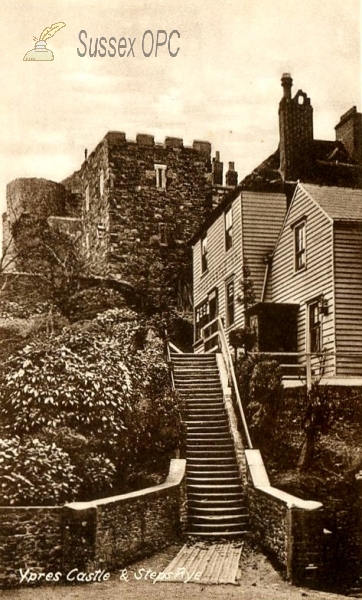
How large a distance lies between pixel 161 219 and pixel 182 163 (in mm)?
2446

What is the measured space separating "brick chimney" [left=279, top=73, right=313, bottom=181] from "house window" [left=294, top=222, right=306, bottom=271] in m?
3.29

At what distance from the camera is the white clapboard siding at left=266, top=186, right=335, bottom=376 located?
61.1 ft

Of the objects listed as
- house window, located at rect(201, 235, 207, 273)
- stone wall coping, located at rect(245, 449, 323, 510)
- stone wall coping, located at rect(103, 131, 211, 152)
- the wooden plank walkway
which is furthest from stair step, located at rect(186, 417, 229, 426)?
stone wall coping, located at rect(103, 131, 211, 152)

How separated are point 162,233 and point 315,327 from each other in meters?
12.3

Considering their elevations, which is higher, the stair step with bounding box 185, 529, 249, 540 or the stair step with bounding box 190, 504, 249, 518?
the stair step with bounding box 190, 504, 249, 518

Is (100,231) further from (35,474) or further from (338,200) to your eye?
(35,474)

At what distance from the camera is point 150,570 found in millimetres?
10773

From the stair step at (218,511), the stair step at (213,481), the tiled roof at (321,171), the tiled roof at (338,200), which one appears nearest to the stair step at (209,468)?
the stair step at (213,481)

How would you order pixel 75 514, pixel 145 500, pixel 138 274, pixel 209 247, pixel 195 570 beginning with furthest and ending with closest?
pixel 138 274, pixel 209 247, pixel 145 500, pixel 195 570, pixel 75 514

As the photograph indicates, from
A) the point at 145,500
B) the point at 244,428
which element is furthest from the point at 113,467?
the point at 244,428

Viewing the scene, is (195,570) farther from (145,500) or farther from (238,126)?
(238,126)

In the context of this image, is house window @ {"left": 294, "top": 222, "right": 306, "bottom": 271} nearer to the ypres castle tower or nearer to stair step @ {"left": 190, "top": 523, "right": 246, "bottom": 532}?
stair step @ {"left": 190, "top": 523, "right": 246, "bottom": 532}

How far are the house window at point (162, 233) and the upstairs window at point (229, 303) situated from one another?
6405 mm

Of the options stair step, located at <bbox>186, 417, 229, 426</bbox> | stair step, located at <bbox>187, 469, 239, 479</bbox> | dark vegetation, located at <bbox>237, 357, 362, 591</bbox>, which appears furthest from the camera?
stair step, located at <bbox>186, 417, 229, 426</bbox>
